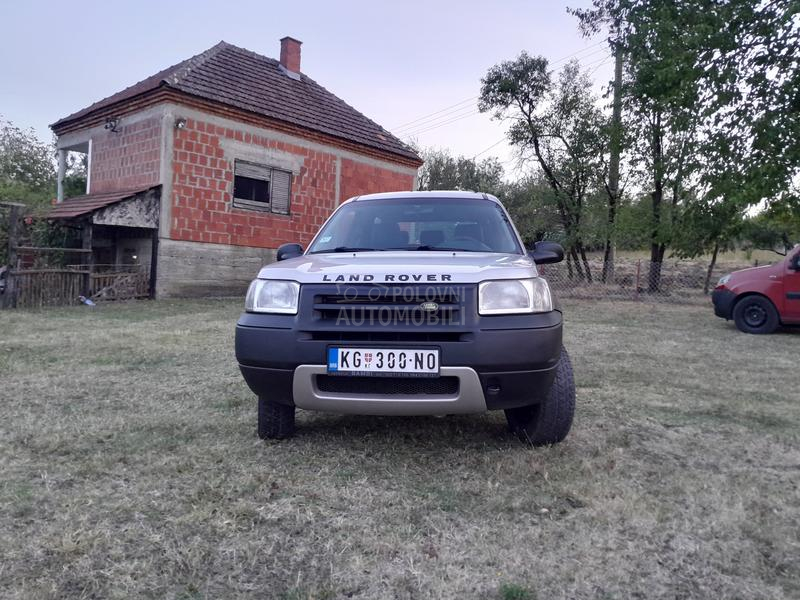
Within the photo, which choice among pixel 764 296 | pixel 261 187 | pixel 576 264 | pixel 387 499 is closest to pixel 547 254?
pixel 387 499

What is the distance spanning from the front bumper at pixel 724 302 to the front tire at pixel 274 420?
8.85 m

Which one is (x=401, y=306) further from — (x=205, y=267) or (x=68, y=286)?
(x=205, y=267)

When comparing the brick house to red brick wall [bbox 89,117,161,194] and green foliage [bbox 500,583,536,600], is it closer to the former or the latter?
red brick wall [bbox 89,117,161,194]

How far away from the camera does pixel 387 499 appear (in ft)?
9.04

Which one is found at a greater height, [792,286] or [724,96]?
[724,96]

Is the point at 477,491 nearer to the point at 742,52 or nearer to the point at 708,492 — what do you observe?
the point at 708,492

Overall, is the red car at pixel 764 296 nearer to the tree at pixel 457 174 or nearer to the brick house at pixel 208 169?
the brick house at pixel 208 169

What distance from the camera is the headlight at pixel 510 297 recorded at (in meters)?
2.94

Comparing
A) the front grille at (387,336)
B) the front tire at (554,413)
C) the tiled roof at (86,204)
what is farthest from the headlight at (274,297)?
the tiled roof at (86,204)

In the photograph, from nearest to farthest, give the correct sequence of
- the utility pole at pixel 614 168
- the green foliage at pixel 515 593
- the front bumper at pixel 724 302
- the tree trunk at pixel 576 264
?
the green foliage at pixel 515 593 → the front bumper at pixel 724 302 → the utility pole at pixel 614 168 → the tree trunk at pixel 576 264

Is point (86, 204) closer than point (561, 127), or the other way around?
point (86, 204)

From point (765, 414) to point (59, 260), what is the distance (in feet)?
42.3

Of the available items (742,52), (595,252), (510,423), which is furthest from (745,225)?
(510,423)

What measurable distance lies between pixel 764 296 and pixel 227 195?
11.3 metres
